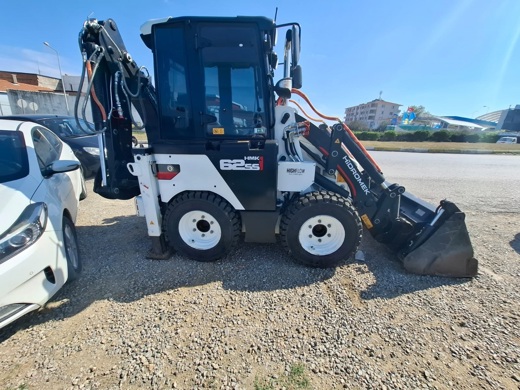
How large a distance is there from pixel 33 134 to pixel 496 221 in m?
7.68

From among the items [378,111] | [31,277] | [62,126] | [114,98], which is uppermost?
[378,111]

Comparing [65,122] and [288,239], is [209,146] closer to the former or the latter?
[288,239]

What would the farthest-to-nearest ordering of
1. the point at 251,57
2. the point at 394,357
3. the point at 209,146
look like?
the point at 209,146
the point at 251,57
the point at 394,357

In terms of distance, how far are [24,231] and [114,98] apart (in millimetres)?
1744

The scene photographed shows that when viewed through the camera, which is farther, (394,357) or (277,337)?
(277,337)

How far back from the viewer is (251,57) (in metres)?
2.71

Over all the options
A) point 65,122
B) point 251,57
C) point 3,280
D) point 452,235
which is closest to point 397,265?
point 452,235

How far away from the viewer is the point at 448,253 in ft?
9.33

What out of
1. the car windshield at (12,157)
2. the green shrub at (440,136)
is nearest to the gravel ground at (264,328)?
the car windshield at (12,157)

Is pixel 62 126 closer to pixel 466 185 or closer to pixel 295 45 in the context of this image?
pixel 295 45

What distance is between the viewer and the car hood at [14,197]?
205 centimetres

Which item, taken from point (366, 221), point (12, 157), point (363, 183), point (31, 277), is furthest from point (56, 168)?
point (366, 221)

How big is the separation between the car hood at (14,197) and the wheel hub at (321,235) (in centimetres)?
276

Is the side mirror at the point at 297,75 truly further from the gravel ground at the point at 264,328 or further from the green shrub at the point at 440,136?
the green shrub at the point at 440,136
